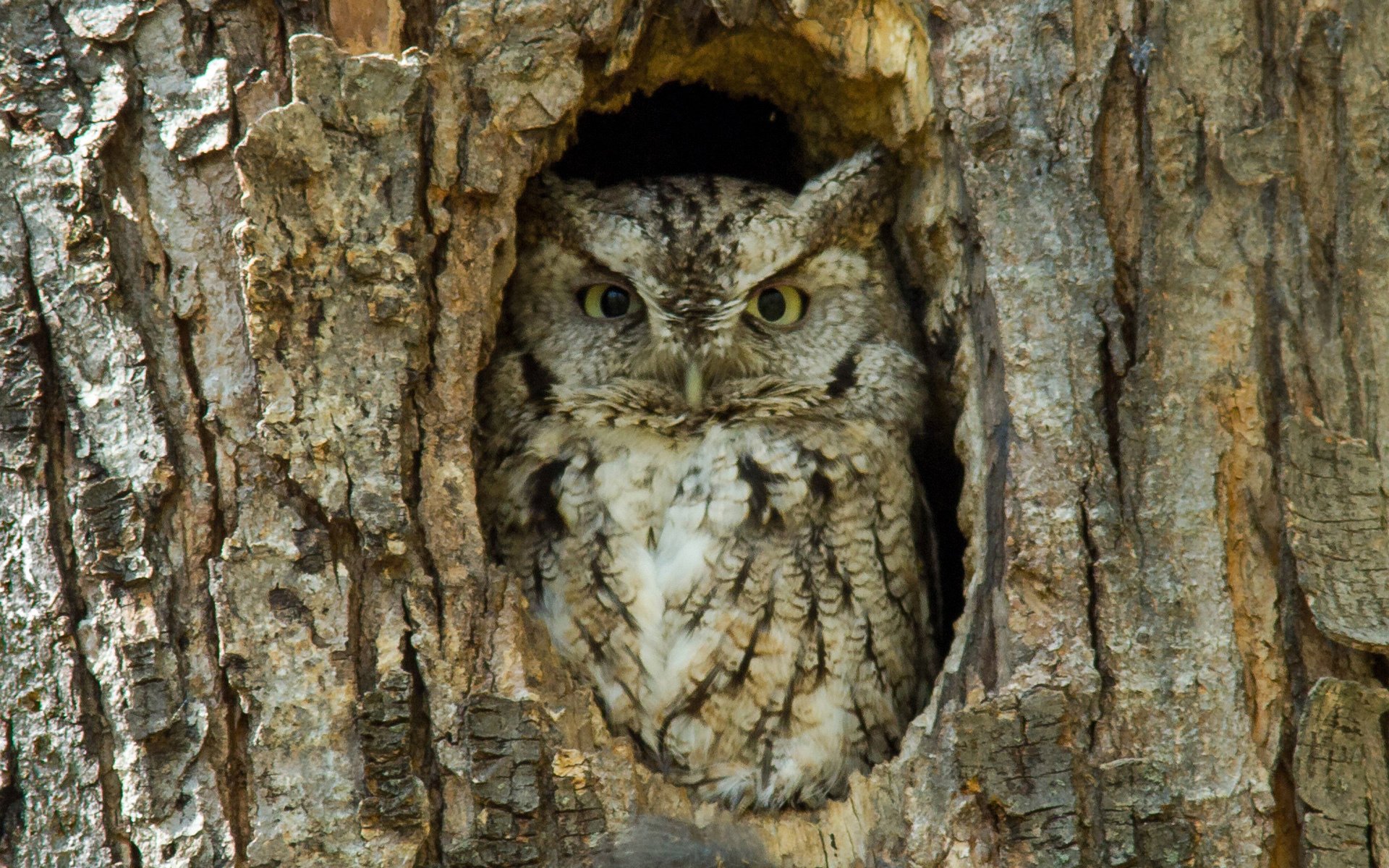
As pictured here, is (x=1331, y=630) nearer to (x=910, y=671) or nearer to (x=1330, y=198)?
(x=1330, y=198)

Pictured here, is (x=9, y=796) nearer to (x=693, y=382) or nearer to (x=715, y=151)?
(x=693, y=382)

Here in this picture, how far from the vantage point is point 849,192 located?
91.1 inches

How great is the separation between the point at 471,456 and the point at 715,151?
1.51 m

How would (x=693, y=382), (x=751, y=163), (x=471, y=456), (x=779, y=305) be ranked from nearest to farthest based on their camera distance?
(x=471, y=456) → (x=693, y=382) → (x=779, y=305) → (x=751, y=163)

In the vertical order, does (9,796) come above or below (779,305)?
below

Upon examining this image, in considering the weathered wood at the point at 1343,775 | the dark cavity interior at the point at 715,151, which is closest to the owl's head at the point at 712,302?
the dark cavity interior at the point at 715,151

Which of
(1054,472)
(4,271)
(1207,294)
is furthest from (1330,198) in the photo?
(4,271)

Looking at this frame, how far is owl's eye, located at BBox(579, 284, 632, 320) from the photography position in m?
2.38

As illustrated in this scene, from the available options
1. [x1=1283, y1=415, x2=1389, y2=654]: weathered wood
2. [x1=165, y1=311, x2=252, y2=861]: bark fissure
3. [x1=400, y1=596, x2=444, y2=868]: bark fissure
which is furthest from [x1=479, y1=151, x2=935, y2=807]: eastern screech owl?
[x1=1283, y1=415, x2=1389, y2=654]: weathered wood

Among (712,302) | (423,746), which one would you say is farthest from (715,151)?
(423,746)

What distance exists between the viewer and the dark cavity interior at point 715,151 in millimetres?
2629

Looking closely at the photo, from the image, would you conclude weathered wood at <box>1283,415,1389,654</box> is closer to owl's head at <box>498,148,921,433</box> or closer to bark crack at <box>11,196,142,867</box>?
owl's head at <box>498,148,921,433</box>

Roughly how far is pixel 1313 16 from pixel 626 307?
1302mm

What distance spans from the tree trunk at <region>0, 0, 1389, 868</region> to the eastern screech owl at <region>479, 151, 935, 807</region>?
13.5 inches
